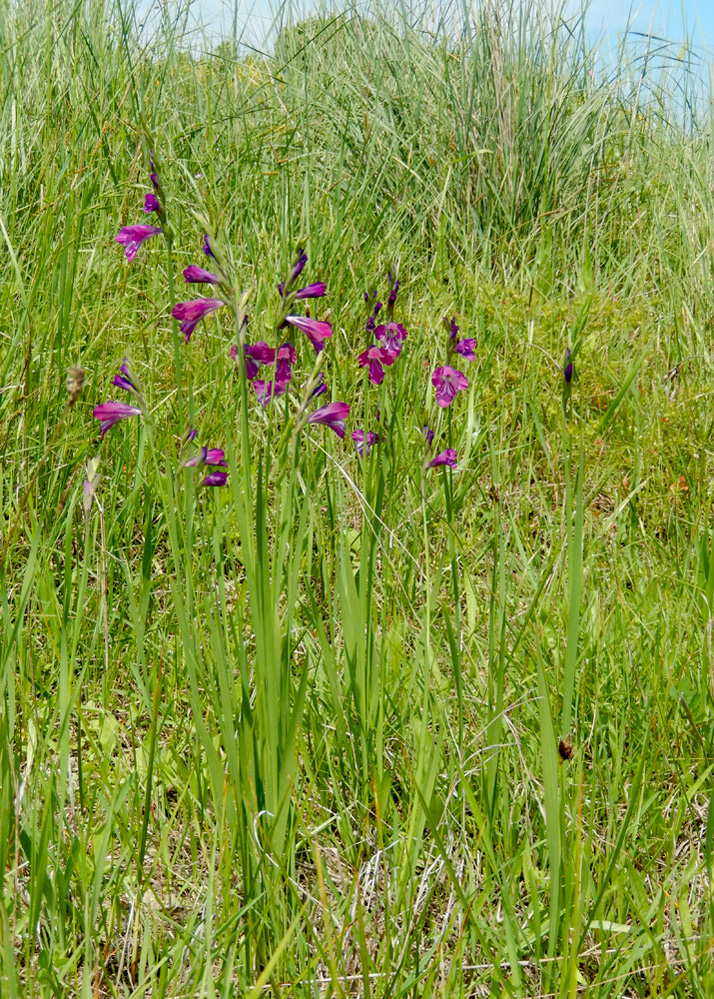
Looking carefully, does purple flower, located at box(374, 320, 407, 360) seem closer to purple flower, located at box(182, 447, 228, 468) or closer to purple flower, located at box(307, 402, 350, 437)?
purple flower, located at box(307, 402, 350, 437)

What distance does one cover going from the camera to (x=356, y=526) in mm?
2295

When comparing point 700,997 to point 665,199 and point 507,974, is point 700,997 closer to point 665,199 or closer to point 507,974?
point 507,974

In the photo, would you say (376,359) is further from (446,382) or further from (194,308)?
(194,308)

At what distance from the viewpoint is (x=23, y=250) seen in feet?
8.55

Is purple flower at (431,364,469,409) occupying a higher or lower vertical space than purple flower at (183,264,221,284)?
lower

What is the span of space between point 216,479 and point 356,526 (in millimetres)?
1013

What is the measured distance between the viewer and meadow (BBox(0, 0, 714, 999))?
106 centimetres

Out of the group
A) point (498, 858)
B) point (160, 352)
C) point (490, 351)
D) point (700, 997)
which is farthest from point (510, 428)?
point (700, 997)

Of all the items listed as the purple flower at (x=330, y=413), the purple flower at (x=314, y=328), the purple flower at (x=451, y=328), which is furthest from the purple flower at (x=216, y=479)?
the purple flower at (x=451, y=328)

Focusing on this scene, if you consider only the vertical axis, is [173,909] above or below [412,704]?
below

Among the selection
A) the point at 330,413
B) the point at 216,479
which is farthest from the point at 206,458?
the point at 330,413

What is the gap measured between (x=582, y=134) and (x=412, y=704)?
357 cm

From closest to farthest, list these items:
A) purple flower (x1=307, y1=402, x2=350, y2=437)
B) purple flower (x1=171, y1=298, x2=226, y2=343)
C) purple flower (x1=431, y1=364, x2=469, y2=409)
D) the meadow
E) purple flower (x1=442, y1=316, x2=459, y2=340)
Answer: the meadow < purple flower (x1=171, y1=298, x2=226, y2=343) < purple flower (x1=307, y1=402, x2=350, y2=437) < purple flower (x1=442, y1=316, x2=459, y2=340) < purple flower (x1=431, y1=364, x2=469, y2=409)

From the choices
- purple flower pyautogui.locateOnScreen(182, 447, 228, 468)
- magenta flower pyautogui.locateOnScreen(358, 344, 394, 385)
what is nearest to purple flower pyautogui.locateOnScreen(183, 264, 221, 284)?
purple flower pyautogui.locateOnScreen(182, 447, 228, 468)
